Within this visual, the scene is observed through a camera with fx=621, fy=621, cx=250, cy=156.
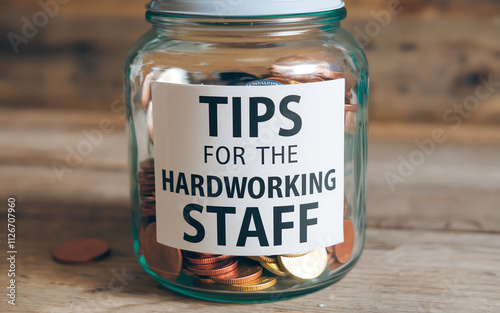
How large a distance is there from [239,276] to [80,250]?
0.97ft

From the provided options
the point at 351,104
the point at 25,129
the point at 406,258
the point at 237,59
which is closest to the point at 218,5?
the point at 237,59

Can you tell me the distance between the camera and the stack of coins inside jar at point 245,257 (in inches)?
28.0

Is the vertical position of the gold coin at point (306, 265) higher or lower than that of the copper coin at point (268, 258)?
lower

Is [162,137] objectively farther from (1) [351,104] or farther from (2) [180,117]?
(1) [351,104]

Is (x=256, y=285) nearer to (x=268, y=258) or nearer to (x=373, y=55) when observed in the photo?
(x=268, y=258)

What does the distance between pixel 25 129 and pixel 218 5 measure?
0.92 m

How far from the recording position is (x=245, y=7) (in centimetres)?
67

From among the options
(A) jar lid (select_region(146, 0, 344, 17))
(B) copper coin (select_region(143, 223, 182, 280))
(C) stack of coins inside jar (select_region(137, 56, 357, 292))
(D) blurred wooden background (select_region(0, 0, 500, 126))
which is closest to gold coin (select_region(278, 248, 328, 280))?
(C) stack of coins inside jar (select_region(137, 56, 357, 292))

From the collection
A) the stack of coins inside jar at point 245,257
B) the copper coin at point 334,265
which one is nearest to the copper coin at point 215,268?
the stack of coins inside jar at point 245,257

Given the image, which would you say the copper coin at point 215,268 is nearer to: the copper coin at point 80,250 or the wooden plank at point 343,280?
the wooden plank at point 343,280

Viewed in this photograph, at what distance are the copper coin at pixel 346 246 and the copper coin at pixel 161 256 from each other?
7.7 inches

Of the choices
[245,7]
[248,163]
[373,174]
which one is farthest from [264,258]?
[373,174]

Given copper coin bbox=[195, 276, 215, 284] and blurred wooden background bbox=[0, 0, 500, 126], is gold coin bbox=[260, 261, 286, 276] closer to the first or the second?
copper coin bbox=[195, 276, 215, 284]

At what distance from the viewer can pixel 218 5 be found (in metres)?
0.67
